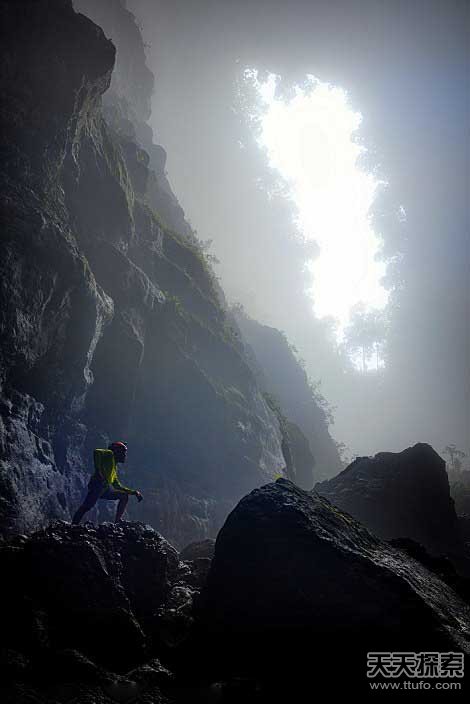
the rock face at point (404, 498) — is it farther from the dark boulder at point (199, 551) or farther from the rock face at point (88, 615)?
→ the rock face at point (88, 615)

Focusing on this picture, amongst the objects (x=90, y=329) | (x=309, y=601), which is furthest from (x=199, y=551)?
(x=90, y=329)

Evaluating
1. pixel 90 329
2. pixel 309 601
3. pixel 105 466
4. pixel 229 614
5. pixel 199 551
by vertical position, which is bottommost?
pixel 229 614

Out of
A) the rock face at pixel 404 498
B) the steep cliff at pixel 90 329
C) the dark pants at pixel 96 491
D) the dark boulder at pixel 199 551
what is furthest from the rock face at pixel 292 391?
the dark pants at pixel 96 491

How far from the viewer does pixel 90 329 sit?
13.2 metres

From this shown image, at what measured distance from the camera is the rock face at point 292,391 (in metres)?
50.2

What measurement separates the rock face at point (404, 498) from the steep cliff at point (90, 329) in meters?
5.74

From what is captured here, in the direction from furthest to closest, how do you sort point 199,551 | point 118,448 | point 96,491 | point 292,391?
1. point 292,391
2. point 199,551
3. point 118,448
4. point 96,491

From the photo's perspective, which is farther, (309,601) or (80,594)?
(80,594)

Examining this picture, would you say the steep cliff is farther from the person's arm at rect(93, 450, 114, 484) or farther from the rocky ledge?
the rocky ledge

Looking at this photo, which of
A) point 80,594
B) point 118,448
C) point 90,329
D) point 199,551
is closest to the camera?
point 80,594

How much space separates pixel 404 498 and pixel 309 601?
1778 cm

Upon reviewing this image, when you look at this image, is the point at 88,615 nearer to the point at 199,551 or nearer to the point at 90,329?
the point at 199,551

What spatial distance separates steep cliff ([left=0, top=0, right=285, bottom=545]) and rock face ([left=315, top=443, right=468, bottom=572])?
5.74 m

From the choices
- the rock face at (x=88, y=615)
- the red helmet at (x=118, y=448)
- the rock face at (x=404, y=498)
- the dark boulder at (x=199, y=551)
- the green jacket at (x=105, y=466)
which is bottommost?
the rock face at (x=88, y=615)
